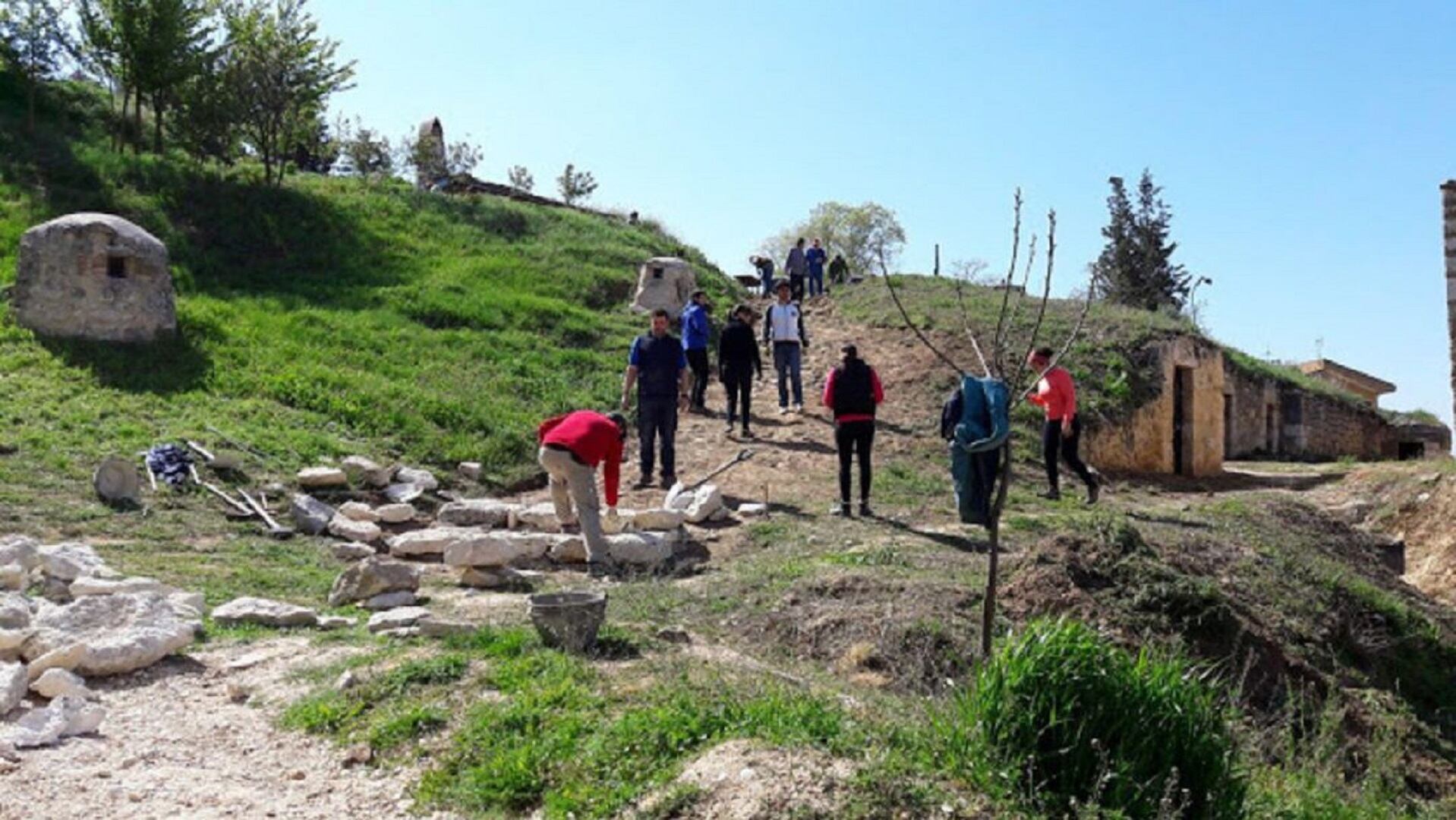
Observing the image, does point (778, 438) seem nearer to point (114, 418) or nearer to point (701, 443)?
point (701, 443)

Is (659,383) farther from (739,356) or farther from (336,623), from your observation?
(336,623)

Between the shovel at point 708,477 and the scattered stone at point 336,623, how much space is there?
15.3ft

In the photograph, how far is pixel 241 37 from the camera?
1048 inches

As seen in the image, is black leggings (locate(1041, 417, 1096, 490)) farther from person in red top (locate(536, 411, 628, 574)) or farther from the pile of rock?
the pile of rock

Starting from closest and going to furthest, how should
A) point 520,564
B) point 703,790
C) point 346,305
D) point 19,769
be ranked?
point 703,790 → point 19,769 → point 520,564 → point 346,305

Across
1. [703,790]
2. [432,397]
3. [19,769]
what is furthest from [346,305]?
[703,790]

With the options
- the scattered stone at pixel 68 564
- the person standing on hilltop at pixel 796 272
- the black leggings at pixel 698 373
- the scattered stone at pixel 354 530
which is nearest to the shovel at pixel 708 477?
the black leggings at pixel 698 373

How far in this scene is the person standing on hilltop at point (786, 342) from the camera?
16953mm

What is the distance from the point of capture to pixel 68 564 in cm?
870

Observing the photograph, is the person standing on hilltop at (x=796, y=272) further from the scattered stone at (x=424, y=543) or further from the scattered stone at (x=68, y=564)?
the scattered stone at (x=68, y=564)

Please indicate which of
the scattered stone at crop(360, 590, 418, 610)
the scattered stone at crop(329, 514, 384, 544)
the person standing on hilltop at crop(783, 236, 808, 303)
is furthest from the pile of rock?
the person standing on hilltop at crop(783, 236, 808, 303)

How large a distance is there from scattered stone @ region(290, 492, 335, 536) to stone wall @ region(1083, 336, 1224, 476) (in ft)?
36.3

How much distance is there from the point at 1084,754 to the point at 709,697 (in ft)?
5.31

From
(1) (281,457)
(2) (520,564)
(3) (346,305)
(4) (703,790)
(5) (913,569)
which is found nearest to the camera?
(4) (703,790)
